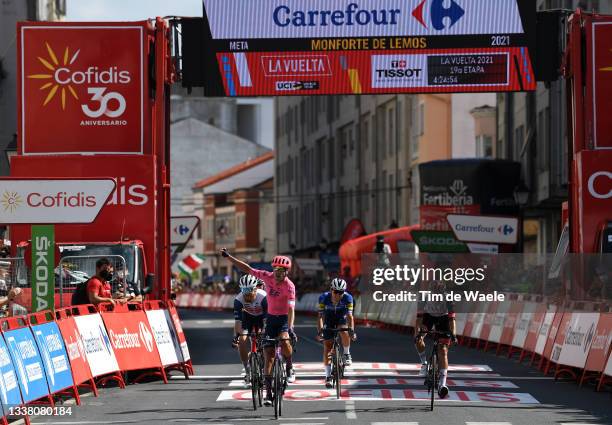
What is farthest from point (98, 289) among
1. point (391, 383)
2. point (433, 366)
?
point (433, 366)

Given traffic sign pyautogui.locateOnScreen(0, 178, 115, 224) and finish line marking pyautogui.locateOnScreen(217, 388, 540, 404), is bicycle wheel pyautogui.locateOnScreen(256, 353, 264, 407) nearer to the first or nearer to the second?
finish line marking pyautogui.locateOnScreen(217, 388, 540, 404)

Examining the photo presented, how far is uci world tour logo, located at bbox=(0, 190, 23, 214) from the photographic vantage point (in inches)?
779

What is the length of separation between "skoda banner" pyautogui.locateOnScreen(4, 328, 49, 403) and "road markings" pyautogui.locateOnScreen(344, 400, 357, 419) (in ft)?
10.7

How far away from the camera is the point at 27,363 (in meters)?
16.4

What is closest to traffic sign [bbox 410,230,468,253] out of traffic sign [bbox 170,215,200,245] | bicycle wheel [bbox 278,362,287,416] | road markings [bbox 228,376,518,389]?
traffic sign [bbox 170,215,200,245]

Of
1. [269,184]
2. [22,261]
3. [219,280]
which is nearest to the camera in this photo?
[22,261]

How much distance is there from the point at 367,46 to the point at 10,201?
9477 mm

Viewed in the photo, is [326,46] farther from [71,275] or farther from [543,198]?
[543,198]

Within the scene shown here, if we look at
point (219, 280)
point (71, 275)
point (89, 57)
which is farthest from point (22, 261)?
point (219, 280)

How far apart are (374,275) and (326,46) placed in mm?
21654

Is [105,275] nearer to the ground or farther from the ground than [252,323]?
farther from the ground

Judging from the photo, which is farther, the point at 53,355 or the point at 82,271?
the point at 82,271

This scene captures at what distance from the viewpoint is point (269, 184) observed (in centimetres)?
12044

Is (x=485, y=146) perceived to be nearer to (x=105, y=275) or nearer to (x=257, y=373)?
(x=105, y=275)
